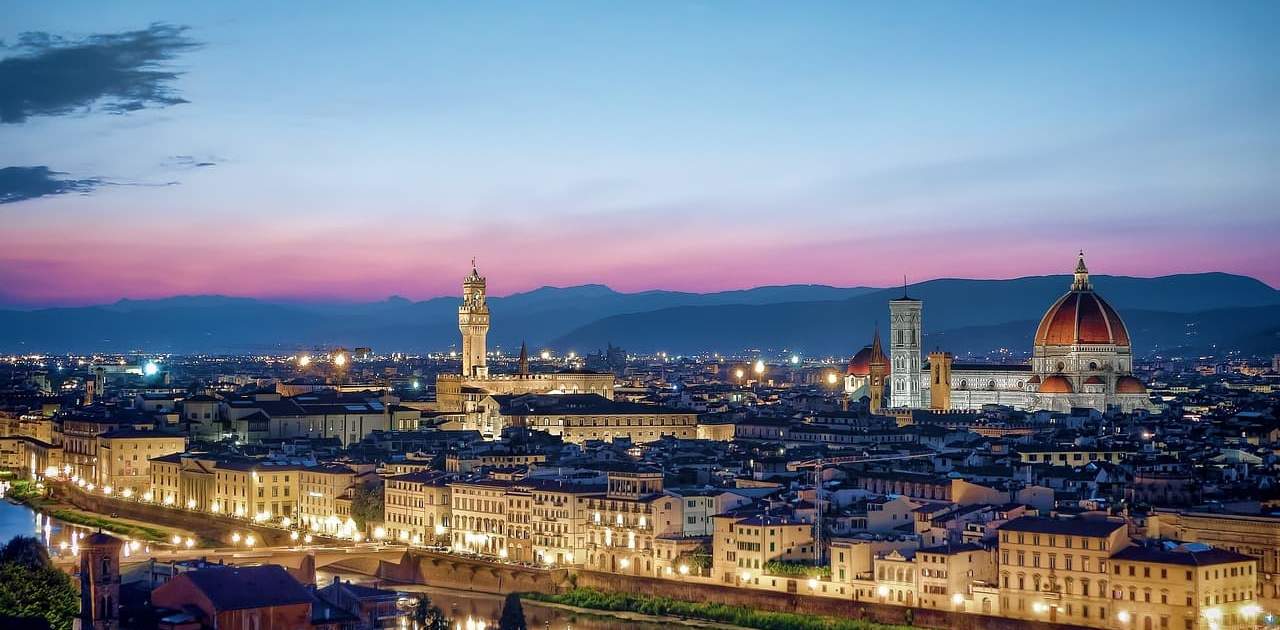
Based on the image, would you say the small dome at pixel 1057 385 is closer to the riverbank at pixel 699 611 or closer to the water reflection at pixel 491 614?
the water reflection at pixel 491 614

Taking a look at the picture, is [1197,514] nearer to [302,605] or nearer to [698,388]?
[302,605]

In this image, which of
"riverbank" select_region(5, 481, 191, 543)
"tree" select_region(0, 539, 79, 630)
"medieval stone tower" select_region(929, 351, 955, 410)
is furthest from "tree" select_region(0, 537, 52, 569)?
"medieval stone tower" select_region(929, 351, 955, 410)

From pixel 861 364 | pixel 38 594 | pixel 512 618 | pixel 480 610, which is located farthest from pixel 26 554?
pixel 861 364

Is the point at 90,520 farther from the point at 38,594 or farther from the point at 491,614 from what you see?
the point at 38,594

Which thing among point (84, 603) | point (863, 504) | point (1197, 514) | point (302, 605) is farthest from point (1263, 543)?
point (84, 603)

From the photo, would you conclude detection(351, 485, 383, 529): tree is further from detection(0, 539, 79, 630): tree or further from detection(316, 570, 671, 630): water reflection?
detection(0, 539, 79, 630): tree

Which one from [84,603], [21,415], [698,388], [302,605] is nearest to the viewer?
[84,603]

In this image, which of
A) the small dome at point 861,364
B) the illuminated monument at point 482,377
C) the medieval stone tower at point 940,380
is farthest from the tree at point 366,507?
the small dome at point 861,364
